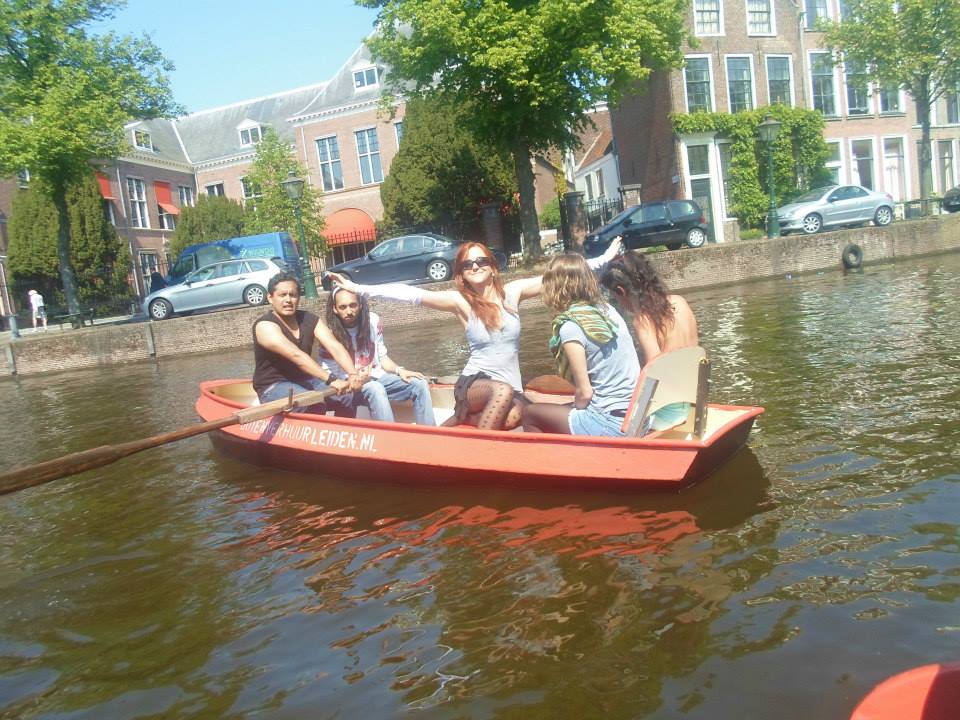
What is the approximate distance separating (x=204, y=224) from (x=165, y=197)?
19.5ft

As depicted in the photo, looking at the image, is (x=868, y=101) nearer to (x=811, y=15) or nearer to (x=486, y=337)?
(x=811, y=15)

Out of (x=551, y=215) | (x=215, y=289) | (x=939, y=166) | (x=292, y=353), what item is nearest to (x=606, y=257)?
(x=292, y=353)

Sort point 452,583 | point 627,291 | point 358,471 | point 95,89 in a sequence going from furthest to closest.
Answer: point 95,89 < point 358,471 < point 627,291 < point 452,583

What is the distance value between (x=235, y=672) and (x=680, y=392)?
2841 mm

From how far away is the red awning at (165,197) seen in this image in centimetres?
3819

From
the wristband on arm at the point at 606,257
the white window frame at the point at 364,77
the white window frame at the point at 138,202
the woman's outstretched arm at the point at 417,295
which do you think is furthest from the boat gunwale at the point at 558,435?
the white window frame at the point at 138,202

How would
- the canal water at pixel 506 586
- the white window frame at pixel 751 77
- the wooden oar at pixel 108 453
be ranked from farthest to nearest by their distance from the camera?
the white window frame at pixel 751 77 < the wooden oar at pixel 108 453 < the canal water at pixel 506 586

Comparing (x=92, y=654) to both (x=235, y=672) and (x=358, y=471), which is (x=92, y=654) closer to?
(x=235, y=672)

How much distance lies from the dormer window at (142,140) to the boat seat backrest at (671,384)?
3684 cm

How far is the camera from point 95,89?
1919 centimetres

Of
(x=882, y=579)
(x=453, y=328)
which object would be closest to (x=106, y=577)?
(x=882, y=579)

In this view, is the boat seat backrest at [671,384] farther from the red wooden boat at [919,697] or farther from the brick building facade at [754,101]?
the brick building facade at [754,101]

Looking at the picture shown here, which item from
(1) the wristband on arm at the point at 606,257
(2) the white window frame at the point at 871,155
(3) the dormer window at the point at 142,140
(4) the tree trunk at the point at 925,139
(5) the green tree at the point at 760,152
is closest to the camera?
(1) the wristband on arm at the point at 606,257

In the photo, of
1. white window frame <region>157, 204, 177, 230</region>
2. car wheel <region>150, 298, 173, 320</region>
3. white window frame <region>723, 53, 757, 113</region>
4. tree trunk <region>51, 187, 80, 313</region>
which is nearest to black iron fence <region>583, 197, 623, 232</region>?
white window frame <region>723, 53, 757, 113</region>
